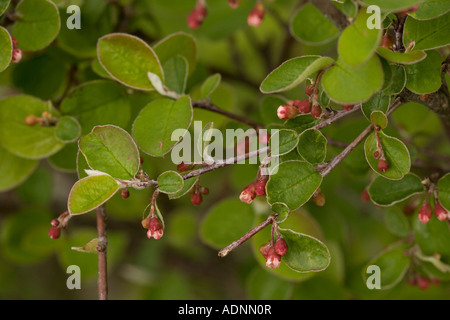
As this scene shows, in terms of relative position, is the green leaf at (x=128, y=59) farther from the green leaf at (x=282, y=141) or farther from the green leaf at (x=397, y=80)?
the green leaf at (x=397, y=80)

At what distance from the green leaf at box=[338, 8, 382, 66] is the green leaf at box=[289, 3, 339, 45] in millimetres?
270

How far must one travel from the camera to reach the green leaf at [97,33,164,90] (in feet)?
2.34

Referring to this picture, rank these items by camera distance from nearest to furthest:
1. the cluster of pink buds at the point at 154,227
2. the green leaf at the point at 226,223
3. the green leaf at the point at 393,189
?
the cluster of pink buds at the point at 154,227, the green leaf at the point at 393,189, the green leaf at the point at 226,223

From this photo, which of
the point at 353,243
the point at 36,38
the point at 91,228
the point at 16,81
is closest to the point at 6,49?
the point at 36,38

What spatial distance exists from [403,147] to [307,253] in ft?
0.55

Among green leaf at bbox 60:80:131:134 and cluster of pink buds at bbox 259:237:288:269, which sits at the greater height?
green leaf at bbox 60:80:131:134

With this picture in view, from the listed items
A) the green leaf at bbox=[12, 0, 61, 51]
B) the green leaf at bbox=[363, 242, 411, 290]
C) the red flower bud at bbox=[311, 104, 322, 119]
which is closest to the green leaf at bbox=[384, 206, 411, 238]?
the green leaf at bbox=[363, 242, 411, 290]

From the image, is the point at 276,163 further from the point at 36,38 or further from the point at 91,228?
the point at 91,228

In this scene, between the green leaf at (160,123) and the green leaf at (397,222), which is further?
the green leaf at (397,222)

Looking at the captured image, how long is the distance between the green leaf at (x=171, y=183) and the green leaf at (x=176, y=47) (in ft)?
0.86

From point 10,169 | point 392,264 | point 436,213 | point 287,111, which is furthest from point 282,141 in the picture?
point 10,169

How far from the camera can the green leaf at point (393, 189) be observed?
0.74 m

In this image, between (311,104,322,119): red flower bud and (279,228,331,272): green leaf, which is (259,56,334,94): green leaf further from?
(279,228,331,272): green leaf

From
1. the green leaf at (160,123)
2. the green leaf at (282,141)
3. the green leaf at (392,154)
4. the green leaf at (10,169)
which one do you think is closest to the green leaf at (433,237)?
the green leaf at (392,154)
